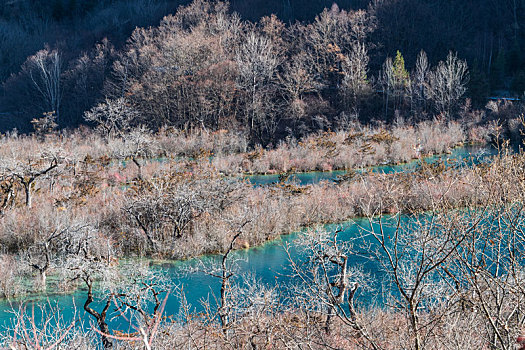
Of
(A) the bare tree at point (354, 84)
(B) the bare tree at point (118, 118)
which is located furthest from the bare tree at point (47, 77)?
(A) the bare tree at point (354, 84)

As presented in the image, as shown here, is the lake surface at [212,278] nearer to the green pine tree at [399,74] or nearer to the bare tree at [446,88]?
the bare tree at [446,88]

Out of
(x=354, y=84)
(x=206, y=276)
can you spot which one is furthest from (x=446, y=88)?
(x=206, y=276)

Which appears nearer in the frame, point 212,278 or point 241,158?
point 212,278

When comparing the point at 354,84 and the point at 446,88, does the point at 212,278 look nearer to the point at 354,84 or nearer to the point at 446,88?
the point at 354,84

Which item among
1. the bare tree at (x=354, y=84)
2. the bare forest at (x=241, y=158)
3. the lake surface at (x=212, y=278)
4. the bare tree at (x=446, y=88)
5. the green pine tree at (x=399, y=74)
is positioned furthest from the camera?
the bare tree at (x=354, y=84)

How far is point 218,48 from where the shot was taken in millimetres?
45281

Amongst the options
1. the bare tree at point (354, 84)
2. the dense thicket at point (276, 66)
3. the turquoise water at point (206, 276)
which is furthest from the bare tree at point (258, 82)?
the turquoise water at point (206, 276)

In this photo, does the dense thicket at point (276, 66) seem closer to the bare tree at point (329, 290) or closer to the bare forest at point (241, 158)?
the bare forest at point (241, 158)

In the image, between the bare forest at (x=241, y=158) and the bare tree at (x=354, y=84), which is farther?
the bare tree at (x=354, y=84)

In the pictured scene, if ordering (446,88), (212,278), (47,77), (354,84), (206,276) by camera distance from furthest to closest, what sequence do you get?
1. (47,77)
2. (354,84)
3. (446,88)
4. (206,276)
5. (212,278)

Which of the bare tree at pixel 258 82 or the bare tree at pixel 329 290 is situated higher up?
the bare tree at pixel 258 82

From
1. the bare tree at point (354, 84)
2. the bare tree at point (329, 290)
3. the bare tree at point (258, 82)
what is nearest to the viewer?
the bare tree at point (329, 290)

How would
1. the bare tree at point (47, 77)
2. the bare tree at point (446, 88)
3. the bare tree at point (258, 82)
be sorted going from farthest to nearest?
the bare tree at point (47, 77) → the bare tree at point (258, 82) → the bare tree at point (446, 88)

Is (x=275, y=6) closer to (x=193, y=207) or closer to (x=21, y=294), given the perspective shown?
(x=193, y=207)
